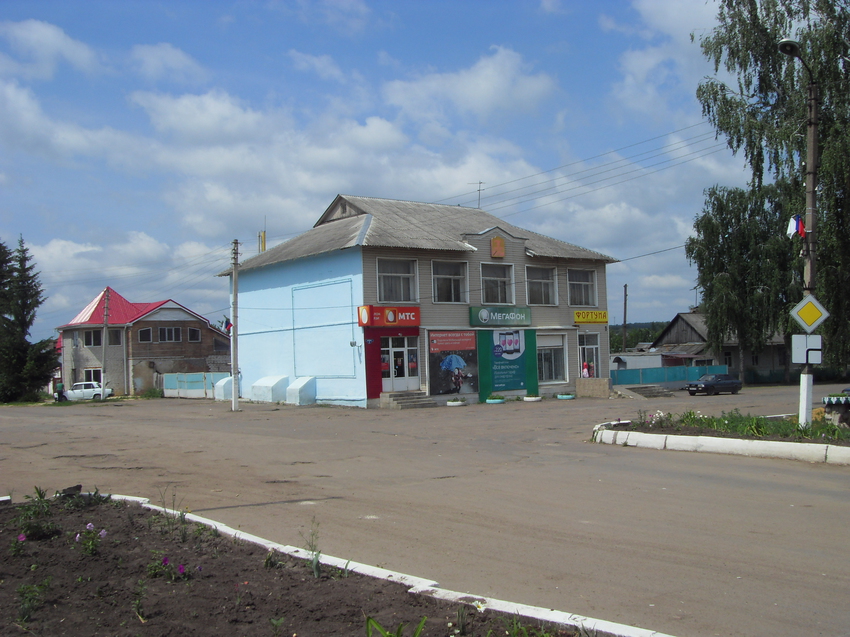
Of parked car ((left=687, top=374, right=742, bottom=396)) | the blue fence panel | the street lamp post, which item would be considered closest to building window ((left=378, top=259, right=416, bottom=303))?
the blue fence panel

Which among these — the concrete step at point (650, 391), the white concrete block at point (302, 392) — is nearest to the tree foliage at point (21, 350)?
the white concrete block at point (302, 392)

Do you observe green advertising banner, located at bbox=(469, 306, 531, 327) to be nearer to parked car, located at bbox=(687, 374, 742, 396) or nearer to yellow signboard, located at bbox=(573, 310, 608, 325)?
yellow signboard, located at bbox=(573, 310, 608, 325)

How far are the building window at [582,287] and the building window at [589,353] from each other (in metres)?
1.88

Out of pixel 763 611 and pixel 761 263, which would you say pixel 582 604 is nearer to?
pixel 763 611

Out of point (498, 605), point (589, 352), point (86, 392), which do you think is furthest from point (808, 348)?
point (86, 392)

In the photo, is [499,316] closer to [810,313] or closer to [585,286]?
[585,286]

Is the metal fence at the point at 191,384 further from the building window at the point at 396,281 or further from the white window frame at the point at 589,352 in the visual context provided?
the white window frame at the point at 589,352

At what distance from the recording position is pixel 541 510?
8586 mm

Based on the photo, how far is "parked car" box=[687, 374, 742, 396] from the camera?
41031mm

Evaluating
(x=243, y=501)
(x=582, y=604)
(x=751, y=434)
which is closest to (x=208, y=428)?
(x=243, y=501)

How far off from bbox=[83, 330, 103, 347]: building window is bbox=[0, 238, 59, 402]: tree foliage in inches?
289

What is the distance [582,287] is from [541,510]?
3171cm

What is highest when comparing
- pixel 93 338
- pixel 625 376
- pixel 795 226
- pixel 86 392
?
pixel 795 226

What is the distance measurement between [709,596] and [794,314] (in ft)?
34.3
